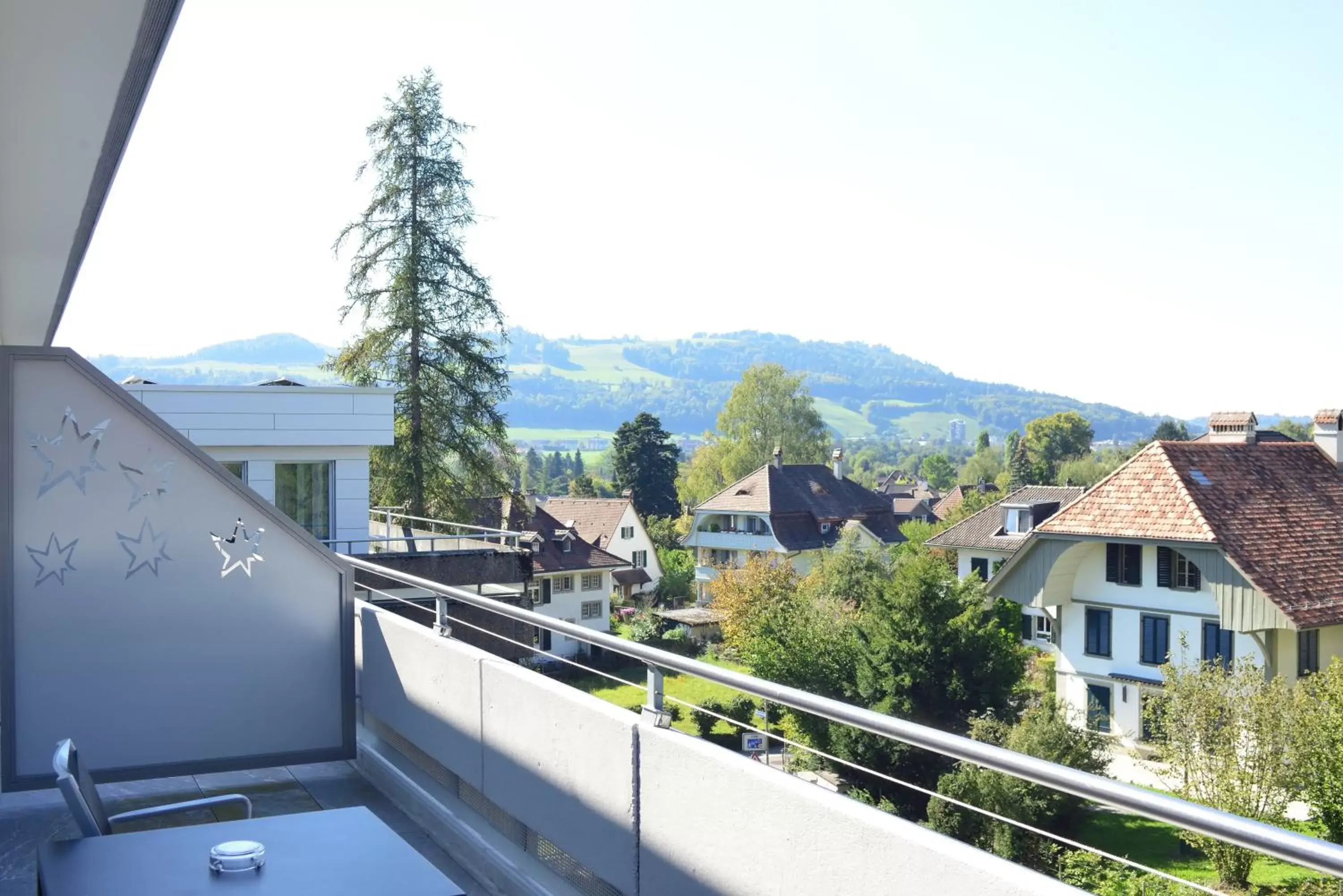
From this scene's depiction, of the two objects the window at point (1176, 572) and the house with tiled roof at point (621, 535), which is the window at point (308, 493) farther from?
the house with tiled roof at point (621, 535)

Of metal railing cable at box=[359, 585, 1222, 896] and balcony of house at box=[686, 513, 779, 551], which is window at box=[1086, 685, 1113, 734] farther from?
metal railing cable at box=[359, 585, 1222, 896]

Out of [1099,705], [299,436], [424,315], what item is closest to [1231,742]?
[1099,705]

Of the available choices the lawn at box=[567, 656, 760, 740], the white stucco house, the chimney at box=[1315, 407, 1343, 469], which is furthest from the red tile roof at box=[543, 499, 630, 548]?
the chimney at box=[1315, 407, 1343, 469]

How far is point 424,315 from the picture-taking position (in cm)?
2873

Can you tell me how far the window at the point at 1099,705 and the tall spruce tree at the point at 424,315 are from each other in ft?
62.2

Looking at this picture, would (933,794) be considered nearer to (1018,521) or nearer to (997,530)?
(1018,521)

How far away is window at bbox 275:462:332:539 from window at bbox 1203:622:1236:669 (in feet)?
78.5

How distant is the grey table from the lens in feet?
7.88

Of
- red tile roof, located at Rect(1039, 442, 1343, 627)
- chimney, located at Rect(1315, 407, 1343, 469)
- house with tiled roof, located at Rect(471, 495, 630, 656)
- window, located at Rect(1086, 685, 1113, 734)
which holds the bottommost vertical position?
window, located at Rect(1086, 685, 1113, 734)

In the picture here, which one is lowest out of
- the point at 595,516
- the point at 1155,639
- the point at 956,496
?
the point at 1155,639

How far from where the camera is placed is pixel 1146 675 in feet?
115

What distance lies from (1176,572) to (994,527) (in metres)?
17.6

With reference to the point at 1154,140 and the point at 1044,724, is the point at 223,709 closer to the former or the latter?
the point at 1044,724

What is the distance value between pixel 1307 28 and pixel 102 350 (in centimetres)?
17120
